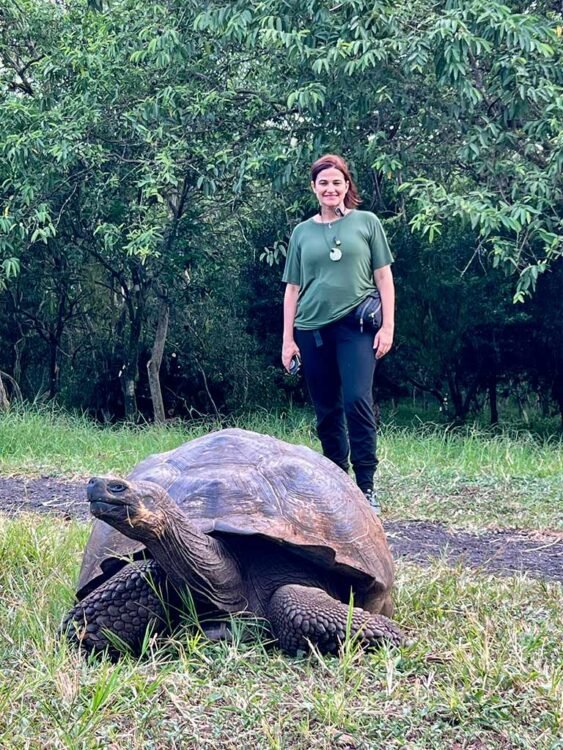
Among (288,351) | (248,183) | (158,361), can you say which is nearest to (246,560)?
(288,351)

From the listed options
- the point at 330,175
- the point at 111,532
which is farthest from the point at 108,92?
the point at 111,532

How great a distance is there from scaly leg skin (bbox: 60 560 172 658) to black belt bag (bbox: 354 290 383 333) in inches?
80.1

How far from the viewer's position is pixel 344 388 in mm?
4523

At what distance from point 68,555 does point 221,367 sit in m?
8.24

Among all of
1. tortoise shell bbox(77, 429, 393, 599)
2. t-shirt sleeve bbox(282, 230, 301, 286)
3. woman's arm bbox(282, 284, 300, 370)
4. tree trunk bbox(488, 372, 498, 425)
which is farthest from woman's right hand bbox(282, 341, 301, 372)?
tree trunk bbox(488, 372, 498, 425)

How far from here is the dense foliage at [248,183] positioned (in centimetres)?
691

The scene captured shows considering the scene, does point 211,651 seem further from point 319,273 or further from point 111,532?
point 319,273

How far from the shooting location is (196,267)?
11.0m

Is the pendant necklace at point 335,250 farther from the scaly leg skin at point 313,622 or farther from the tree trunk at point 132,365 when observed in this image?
the tree trunk at point 132,365

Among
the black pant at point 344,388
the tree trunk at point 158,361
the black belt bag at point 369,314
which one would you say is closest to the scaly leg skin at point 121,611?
the black pant at point 344,388

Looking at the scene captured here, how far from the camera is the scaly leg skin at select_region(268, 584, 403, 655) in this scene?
267 centimetres

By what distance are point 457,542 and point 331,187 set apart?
1763 mm

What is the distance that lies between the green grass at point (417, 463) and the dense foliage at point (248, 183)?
1.36m

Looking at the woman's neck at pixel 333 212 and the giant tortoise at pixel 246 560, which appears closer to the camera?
the giant tortoise at pixel 246 560
